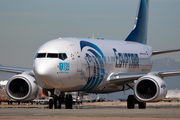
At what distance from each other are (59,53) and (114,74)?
6.56 m

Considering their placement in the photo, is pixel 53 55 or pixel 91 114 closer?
pixel 91 114

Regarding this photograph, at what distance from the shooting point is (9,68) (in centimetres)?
2967

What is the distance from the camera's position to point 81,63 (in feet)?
84.9

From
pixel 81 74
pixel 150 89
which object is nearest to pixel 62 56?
pixel 81 74

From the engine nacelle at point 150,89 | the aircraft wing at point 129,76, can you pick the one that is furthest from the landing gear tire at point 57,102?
the engine nacelle at point 150,89

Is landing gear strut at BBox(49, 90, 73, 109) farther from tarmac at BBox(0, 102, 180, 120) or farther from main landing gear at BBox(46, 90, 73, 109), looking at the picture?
tarmac at BBox(0, 102, 180, 120)

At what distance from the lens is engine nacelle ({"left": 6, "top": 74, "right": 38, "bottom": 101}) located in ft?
85.8

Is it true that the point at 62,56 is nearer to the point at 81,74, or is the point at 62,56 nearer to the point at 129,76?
the point at 81,74

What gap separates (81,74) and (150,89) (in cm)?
443

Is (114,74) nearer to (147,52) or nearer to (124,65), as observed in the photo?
(124,65)

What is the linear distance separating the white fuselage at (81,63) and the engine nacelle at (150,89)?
3.09 meters

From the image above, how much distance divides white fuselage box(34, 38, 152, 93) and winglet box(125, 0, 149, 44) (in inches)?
199

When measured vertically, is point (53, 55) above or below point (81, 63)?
above

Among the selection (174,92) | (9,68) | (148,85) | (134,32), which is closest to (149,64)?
(134,32)
